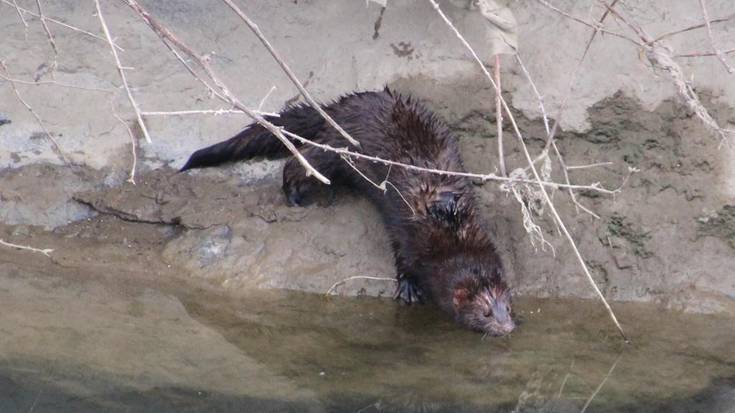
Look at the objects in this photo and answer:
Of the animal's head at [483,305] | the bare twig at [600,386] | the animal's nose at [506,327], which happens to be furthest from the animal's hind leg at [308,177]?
the bare twig at [600,386]

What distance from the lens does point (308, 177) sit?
603 cm

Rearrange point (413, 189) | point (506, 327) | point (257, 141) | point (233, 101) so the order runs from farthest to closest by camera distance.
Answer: point (257, 141), point (413, 189), point (506, 327), point (233, 101)

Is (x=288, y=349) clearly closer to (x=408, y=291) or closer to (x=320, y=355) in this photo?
(x=320, y=355)

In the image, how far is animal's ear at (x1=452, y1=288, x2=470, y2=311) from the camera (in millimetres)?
5492

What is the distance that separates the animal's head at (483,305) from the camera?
5340 mm

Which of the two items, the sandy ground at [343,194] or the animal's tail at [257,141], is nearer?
the sandy ground at [343,194]

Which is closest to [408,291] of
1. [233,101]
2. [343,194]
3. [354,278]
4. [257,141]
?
[354,278]

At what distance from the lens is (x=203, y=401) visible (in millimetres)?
4641

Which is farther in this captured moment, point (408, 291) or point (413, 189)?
point (413, 189)

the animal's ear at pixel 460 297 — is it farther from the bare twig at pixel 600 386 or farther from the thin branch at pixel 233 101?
the thin branch at pixel 233 101

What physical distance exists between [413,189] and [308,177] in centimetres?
56

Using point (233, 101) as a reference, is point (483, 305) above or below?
below

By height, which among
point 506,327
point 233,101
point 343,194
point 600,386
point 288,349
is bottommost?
point 288,349

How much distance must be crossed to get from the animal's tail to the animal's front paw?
3.40ft
